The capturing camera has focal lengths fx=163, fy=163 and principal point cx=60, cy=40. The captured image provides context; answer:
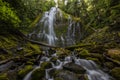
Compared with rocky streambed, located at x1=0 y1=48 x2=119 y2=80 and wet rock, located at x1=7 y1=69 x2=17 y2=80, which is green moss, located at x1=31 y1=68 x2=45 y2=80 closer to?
rocky streambed, located at x1=0 y1=48 x2=119 y2=80

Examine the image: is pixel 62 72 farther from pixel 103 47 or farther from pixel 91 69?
pixel 103 47

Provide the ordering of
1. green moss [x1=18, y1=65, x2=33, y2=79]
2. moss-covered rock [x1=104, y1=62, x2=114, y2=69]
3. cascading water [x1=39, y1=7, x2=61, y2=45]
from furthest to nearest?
1. cascading water [x1=39, y1=7, x2=61, y2=45]
2. moss-covered rock [x1=104, y1=62, x2=114, y2=69]
3. green moss [x1=18, y1=65, x2=33, y2=79]

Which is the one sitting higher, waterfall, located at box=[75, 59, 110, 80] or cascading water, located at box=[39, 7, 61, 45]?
cascading water, located at box=[39, 7, 61, 45]

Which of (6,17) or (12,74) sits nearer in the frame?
(12,74)

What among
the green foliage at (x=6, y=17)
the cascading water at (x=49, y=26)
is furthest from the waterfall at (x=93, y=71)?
the cascading water at (x=49, y=26)

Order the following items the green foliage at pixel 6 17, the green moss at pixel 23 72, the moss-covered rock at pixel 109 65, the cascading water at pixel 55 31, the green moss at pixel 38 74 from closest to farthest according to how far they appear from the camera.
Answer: the green moss at pixel 38 74
the green moss at pixel 23 72
the moss-covered rock at pixel 109 65
the green foliage at pixel 6 17
the cascading water at pixel 55 31

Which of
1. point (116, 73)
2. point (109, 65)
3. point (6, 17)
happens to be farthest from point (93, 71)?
point (6, 17)

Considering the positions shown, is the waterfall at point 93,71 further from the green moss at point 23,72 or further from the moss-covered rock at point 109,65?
the green moss at point 23,72

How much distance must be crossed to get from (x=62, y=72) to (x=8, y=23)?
7371 mm

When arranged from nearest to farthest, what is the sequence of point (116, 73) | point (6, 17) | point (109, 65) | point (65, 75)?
point (65, 75), point (116, 73), point (109, 65), point (6, 17)

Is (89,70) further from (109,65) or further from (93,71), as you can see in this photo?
(109,65)

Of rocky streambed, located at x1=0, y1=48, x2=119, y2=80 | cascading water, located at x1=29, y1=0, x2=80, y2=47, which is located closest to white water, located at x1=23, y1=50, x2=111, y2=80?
rocky streambed, located at x1=0, y1=48, x2=119, y2=80

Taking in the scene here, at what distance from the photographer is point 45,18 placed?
26.6m

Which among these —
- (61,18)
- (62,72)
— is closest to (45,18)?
(61,18)
